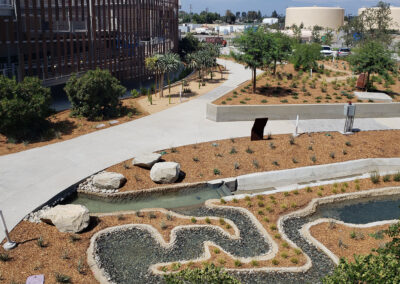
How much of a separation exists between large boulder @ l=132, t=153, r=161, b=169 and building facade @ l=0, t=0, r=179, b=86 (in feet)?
40.9

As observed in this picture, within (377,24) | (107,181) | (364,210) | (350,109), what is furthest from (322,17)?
(107,181)

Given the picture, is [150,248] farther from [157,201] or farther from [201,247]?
[157,201]

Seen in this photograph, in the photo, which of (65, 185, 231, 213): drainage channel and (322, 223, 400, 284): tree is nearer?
(322, 223, 400, 284): tree

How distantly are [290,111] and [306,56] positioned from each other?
50.6ft

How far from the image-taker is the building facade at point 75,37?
24125 millimetres

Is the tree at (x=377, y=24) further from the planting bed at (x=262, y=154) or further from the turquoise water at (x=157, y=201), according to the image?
the turquoise water at (x=157, y=201)

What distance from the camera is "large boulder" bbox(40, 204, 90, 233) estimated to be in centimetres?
1221

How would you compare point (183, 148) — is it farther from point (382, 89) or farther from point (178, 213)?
point (382, 89)

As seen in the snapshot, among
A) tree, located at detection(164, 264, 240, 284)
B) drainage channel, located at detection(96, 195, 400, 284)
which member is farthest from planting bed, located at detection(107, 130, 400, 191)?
tree, located at detection(164, 264, 240, 284)

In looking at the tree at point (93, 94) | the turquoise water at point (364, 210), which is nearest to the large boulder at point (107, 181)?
the turquoise water at point (364, 210)

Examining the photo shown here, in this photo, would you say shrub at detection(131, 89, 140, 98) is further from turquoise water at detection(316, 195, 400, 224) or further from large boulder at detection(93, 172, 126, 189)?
turquoise water at detection(316, 195, 400, 224)

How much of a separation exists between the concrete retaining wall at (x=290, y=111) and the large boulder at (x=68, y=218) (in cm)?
1319

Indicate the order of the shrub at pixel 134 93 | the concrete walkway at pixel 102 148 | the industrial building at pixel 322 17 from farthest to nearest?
1. the industrial building at pixel 322 17
2. the shrub at pixel 134 93
3. the concrete walkway at pixel 102 148

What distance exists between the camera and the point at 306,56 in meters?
37.7
